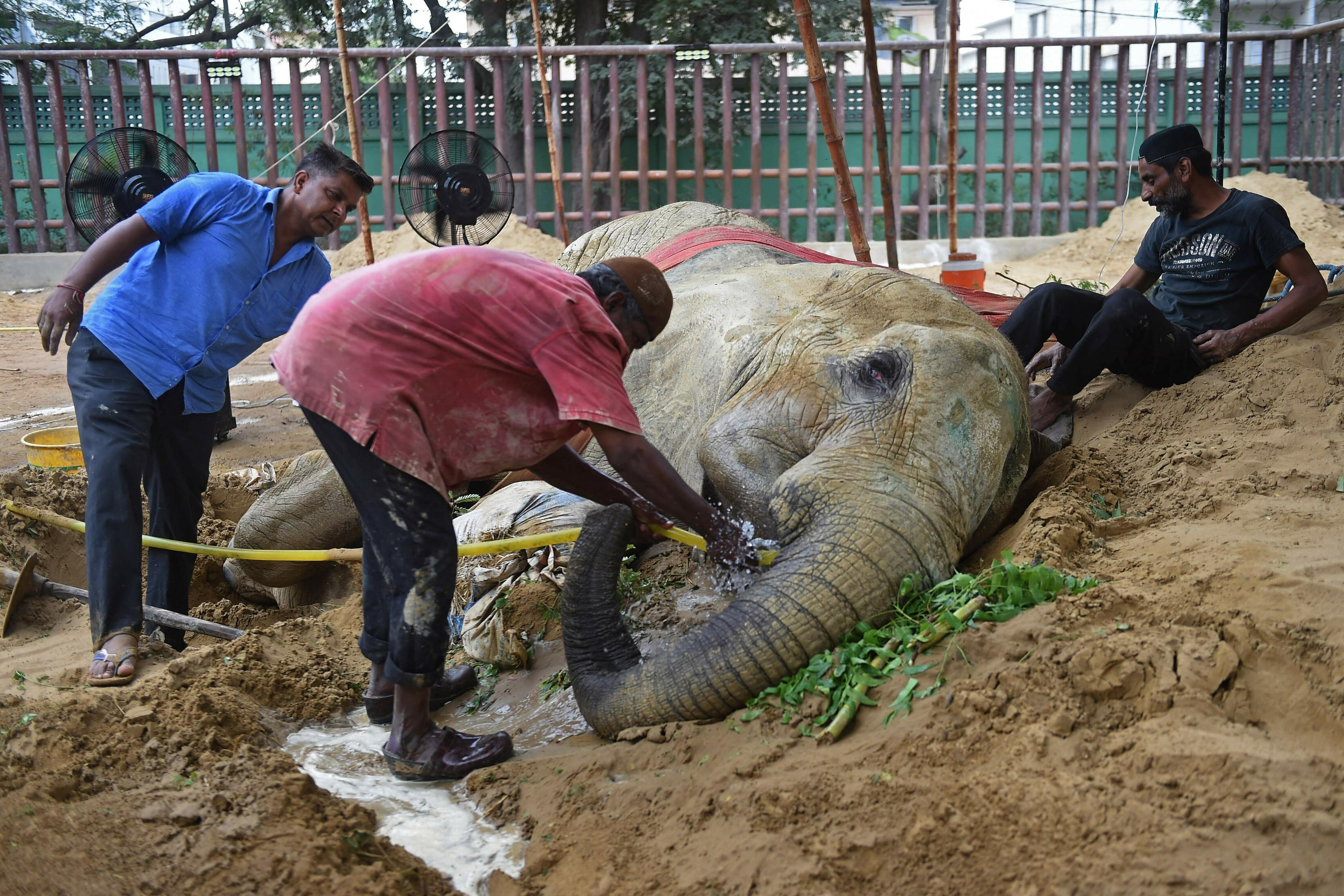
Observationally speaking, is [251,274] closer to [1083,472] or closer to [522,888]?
[522,888]

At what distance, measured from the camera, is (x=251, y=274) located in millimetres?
4129

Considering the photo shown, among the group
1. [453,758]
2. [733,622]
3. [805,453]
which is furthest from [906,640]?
[453,758]

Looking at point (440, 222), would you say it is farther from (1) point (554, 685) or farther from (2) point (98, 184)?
(1) point (554, 685)

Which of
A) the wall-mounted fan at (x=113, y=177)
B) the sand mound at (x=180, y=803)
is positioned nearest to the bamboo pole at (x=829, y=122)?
the sand mound at (x=180, y=803)

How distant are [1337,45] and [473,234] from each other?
34.4ft

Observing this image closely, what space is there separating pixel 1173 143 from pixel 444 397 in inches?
166

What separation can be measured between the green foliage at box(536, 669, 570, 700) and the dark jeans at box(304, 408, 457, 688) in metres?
0.63

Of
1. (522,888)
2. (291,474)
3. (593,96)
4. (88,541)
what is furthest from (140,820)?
(593,96)

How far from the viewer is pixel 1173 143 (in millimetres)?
5516

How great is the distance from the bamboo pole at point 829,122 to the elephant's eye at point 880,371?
242 centimetres

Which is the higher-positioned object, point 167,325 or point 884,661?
point 167,325

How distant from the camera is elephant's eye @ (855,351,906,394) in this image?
3.86 m

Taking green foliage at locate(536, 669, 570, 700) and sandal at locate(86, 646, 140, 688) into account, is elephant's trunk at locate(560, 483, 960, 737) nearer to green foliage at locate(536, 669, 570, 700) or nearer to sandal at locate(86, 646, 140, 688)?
green foliage at locate(536, 669, 570, 700)

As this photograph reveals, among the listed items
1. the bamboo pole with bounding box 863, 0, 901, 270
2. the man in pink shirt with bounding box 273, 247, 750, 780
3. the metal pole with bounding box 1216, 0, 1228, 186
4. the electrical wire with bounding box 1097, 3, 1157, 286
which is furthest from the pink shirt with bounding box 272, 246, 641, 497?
the electrical wire with bounding box 1097, 3, 1157, 286
